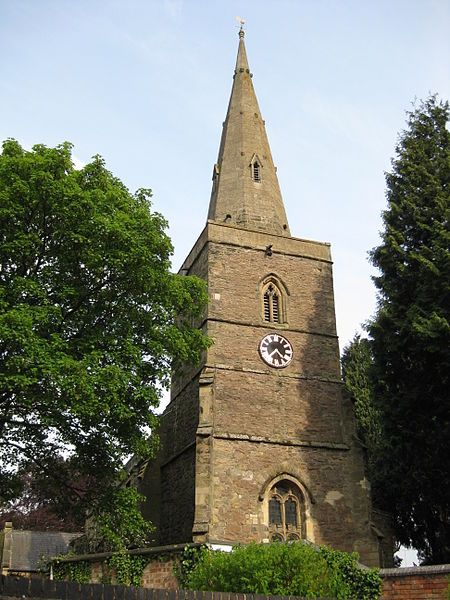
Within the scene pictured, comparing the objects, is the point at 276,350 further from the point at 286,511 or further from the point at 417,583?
the point at 417,583

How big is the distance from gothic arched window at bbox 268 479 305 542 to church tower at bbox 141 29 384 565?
1.2 inches

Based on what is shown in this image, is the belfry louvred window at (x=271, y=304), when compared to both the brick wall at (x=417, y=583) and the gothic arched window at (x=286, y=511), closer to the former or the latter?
the gothic arched window at (x=286, y=511)

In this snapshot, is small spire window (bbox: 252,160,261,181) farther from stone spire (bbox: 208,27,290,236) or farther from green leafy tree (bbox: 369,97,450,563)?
green leafy tree (bbox: 369,97,450,563)

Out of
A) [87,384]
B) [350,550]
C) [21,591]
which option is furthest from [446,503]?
[21,591]

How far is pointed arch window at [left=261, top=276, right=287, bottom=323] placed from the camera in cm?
2308

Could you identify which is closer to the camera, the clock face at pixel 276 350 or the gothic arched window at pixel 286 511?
the gothic arched window at pixel 286 511

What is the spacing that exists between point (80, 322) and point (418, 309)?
29.0 ft

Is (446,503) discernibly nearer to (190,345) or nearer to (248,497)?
(248,497)

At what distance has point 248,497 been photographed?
19.4 meters

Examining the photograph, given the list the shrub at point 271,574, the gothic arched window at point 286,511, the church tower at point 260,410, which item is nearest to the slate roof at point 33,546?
the church tower at point 260,410

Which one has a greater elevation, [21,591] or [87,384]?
[87,384]

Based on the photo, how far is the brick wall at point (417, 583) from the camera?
10.9 meters

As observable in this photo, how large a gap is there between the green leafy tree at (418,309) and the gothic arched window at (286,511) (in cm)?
338

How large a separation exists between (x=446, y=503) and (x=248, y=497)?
779cm
